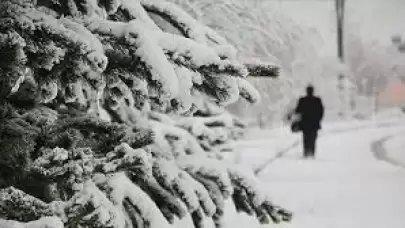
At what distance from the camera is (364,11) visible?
12.5ft

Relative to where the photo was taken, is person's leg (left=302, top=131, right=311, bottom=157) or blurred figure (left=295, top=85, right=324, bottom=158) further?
person's leg (left=302, top=131, right=311, bottom=157)

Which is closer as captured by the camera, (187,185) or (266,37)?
(187,185)

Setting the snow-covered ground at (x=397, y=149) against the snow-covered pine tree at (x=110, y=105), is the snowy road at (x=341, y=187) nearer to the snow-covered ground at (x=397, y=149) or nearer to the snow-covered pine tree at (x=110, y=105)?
the snow-covered ground at (x=397, y=149)

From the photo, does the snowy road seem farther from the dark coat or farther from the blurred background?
the blurred background

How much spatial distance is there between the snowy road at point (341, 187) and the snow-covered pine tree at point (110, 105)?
559 mm

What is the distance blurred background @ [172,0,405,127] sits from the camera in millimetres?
3554

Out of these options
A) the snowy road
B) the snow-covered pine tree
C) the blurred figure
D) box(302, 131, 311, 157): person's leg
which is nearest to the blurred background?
the snow-covered pine tree

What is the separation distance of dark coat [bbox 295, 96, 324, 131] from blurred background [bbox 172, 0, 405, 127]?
1.47 feet

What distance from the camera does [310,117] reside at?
744cm

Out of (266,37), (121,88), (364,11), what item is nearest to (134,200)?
(121,88)

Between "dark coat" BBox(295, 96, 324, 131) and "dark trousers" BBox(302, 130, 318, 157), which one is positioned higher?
"dark coat" BBox(295, 96, 324, 131)

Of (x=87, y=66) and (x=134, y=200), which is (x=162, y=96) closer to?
(x=87, y=66)

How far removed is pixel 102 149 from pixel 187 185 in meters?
0.18

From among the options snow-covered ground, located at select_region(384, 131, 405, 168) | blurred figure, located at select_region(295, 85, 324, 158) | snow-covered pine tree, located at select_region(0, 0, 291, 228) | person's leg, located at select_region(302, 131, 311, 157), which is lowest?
person's leg, located at select_region(302, 131, 311, 157)
